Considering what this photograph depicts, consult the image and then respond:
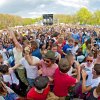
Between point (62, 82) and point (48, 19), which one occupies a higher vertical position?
point (62, 82)

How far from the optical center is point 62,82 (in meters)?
5.11

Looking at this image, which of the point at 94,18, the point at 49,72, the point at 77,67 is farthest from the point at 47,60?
the point at 94,18

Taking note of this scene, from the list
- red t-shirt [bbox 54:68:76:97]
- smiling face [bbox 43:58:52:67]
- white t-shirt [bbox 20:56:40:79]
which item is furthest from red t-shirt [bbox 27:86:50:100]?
white t-shirt [bbox 20:56:40:79]

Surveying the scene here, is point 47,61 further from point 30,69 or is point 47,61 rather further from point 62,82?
point 30,69

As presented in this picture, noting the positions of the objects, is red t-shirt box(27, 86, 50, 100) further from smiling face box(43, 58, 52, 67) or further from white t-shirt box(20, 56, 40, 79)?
white t-shirt box(20, 56, 40, 79)

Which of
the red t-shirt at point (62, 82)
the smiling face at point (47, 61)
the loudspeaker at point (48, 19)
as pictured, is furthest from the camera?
the loudspeaker at point (48, 19)

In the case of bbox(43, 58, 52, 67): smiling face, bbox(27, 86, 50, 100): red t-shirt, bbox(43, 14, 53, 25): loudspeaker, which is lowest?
bbox(43, 14, 53, 25): loudspeaker

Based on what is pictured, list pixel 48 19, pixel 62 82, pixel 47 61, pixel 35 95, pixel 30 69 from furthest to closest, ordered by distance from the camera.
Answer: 1. pixel 48 19
2. pixel 30 69
3. pixel 47 61
4. pixel 62 82
5. pixel 35 95

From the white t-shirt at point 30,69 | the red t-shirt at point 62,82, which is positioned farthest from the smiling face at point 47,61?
the white t-shirt at point 30,69

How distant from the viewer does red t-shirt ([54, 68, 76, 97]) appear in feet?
16.7

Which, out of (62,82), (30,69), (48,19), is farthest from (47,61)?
(48,19)

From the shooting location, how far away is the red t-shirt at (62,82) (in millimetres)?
5090

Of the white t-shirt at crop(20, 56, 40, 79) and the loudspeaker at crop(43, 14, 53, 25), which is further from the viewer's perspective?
the loudspeaker at crop(43, 14, 53, 25)

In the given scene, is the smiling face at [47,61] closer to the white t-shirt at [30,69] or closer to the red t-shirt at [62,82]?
the red t-shirt at [62,82]
